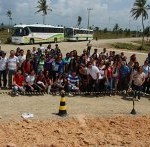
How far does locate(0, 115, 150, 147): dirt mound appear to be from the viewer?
12508 millimetres

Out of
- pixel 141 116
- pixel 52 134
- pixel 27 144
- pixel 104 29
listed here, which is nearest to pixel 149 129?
pixel 141 116

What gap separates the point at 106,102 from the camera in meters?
17.3

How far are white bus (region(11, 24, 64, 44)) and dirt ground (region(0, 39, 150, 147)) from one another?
118 feet

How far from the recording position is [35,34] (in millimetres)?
55000

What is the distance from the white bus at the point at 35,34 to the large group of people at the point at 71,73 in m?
33.7

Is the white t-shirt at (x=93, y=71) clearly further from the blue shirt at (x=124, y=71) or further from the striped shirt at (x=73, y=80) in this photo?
the blue shirt at (x=124, y=71)

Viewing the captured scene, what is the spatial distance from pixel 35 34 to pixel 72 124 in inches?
1661

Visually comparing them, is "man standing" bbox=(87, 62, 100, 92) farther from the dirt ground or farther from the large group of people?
the dirt ground

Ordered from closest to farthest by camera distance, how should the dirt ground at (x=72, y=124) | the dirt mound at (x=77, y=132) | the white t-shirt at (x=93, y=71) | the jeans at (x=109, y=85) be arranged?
the dirt mound at (x=77, y=132) < the dirt ground at (x=72, y=124) < the white t-shirt at (x=93, y=71) < the jeans at (x=109, y=85)

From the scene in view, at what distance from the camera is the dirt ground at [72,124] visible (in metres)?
12.7

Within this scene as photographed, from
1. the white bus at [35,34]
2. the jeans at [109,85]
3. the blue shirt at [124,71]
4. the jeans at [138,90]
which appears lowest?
the jeans at [138,90]

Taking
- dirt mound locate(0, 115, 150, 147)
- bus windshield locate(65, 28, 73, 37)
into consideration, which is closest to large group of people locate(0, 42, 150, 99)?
dirt mound locate(0, 115, 150, 147)

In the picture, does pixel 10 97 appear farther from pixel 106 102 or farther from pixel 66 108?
pixel 106 102

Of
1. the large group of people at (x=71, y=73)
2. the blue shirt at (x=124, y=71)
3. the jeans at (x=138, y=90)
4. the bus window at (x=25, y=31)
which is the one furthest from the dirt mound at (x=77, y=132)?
the bus window at (x=25, y=31)
